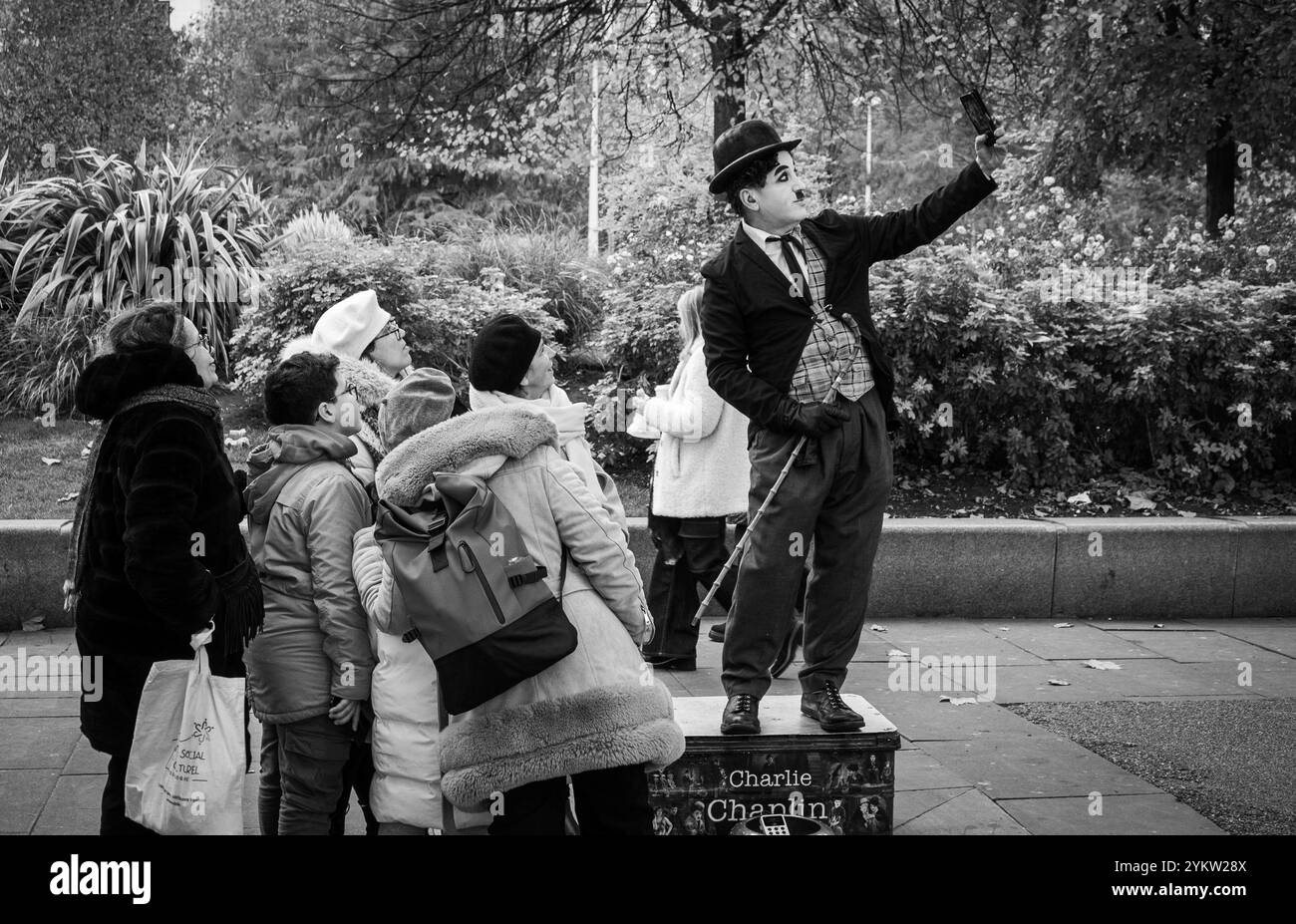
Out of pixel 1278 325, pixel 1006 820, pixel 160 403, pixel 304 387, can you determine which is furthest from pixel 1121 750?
pixel 1278 325

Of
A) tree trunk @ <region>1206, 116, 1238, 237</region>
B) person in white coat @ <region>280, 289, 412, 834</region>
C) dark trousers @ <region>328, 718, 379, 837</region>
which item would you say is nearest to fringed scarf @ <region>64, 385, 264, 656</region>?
dark trousers @ <region>328, 718, 379, 837</region>

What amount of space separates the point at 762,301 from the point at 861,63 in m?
8.77

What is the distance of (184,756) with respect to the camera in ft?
10.7

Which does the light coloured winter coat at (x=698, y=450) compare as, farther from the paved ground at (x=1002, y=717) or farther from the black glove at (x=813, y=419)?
the black glove at (x=813, y=419)

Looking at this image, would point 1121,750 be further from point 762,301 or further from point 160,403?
point 160,403

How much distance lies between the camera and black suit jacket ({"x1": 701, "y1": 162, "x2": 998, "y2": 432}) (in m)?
4.04

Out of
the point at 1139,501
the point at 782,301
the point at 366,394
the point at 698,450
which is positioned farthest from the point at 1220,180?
the point at 366,394

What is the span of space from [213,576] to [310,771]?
0.62 meters

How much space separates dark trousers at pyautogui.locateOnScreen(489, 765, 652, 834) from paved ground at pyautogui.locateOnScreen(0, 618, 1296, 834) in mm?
1378

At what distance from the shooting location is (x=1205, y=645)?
22.3ft

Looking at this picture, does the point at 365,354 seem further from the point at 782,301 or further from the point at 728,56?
the point at 728,56

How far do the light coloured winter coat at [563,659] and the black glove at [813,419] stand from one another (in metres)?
1.03

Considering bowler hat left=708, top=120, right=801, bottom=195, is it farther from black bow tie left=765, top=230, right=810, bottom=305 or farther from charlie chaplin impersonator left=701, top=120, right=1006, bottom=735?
black bow tie left=765, top=230, right=810, bottom=305

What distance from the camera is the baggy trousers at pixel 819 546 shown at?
396 centimetres
